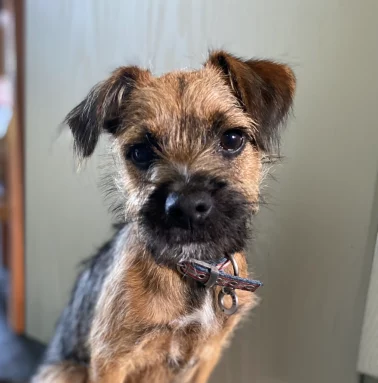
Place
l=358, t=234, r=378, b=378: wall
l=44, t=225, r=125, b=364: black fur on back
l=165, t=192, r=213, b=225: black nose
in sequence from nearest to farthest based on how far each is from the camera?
l=165, t=192, r=213, b=225: black nose < l=358, t=234, r=378, b=378: wall < l=44, t=225, r=125, b=364: black fur on back

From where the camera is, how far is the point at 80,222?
1.37 m

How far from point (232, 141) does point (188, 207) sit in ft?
0.72

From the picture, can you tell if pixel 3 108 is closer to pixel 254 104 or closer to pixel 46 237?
pixel 46 237

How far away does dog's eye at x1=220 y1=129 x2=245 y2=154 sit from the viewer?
968 millimetres

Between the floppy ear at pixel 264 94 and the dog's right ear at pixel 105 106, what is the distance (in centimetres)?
21

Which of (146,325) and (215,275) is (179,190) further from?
(146,325)

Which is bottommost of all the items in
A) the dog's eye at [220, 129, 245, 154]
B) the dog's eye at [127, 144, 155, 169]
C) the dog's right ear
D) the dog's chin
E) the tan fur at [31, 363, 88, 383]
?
the tan fur at [31, 363, 88, 383]

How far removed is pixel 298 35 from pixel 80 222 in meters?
0.80

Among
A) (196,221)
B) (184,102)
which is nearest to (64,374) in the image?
(196,221)

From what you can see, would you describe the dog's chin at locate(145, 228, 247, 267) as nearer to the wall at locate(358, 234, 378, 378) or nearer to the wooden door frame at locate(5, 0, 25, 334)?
the wall at locate(358, 234, 378, 378)

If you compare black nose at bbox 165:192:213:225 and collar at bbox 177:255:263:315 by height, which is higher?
black nose at bbox 165:192:213:225

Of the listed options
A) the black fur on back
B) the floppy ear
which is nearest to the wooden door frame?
the black fur on back

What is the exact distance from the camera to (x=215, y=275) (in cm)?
96

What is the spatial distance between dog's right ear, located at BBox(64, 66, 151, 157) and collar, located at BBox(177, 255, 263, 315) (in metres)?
0.33
